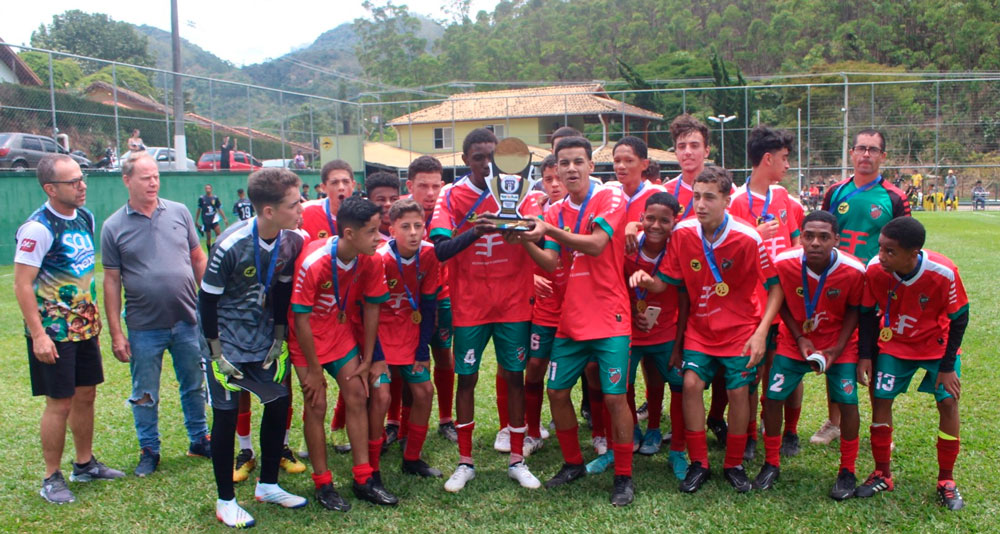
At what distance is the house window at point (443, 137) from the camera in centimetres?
4538

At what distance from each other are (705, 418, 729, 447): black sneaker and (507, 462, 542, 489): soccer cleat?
1498mm

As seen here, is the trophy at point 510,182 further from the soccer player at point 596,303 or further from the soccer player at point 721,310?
the soccer player at point 721,310

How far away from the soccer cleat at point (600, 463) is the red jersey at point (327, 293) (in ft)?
5.78

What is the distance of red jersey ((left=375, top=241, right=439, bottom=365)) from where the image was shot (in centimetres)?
486

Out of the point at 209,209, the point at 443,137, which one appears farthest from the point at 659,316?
the point at 443,137

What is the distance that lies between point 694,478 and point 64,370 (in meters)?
3.93

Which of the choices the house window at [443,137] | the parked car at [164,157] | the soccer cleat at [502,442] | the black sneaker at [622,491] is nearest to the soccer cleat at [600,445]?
the soccer cleat at [502,442]

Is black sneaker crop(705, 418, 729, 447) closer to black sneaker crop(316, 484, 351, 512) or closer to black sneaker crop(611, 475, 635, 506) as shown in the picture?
black sneaker crop(611, 475, 635, 506)

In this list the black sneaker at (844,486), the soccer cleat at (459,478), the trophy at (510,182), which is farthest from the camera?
the soccer cleat at (459,478)

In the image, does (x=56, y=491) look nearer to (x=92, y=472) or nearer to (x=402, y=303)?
(x=92, y=472)

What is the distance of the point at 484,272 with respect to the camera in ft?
15.7

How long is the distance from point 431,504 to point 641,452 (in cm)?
162

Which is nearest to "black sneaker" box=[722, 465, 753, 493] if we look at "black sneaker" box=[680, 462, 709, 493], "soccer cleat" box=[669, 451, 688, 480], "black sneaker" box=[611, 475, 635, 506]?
"black sneaker" box=[680, 462, 709, 493]

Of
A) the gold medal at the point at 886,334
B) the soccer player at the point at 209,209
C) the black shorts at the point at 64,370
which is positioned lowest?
the black shorts at the point at 64,370
